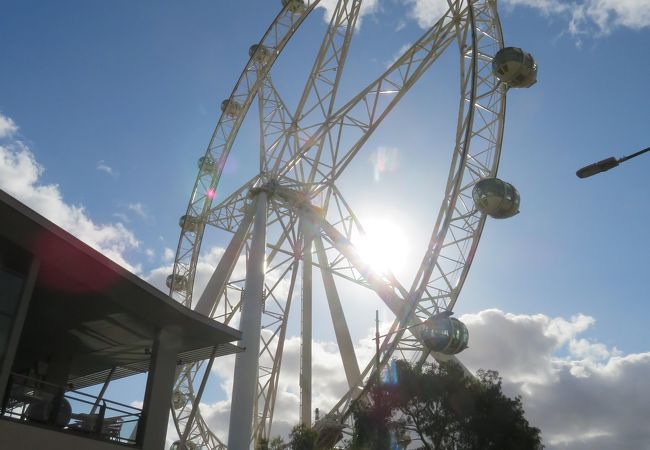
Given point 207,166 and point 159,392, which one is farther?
point 207,166

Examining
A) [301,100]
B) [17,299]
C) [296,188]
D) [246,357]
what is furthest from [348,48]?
[17,299]

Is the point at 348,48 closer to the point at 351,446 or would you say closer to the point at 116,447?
the point at 351,446

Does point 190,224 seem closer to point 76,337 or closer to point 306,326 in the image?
point 306,326

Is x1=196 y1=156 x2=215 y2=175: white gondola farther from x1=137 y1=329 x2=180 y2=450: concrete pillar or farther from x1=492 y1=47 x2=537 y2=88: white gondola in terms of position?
x1=137 y1=329 x2=180 y2=450: concrete pillar

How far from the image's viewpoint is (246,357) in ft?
51.7

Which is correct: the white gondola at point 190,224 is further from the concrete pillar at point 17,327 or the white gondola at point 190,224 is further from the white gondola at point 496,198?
the concrete pillar at point 17,327

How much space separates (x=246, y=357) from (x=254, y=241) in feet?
13.3

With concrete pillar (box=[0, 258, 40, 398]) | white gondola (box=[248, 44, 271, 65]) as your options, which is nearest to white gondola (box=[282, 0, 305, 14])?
white gondola (box=[248, 44, 271, 65])

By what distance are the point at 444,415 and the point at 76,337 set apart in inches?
464

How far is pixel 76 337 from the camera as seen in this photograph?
1184 centimetres

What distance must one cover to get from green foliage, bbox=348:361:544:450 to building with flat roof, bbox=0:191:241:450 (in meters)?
8.46

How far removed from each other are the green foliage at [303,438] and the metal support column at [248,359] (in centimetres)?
271

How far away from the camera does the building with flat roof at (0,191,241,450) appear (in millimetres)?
8344

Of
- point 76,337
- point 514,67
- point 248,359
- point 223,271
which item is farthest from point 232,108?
point 76,337
